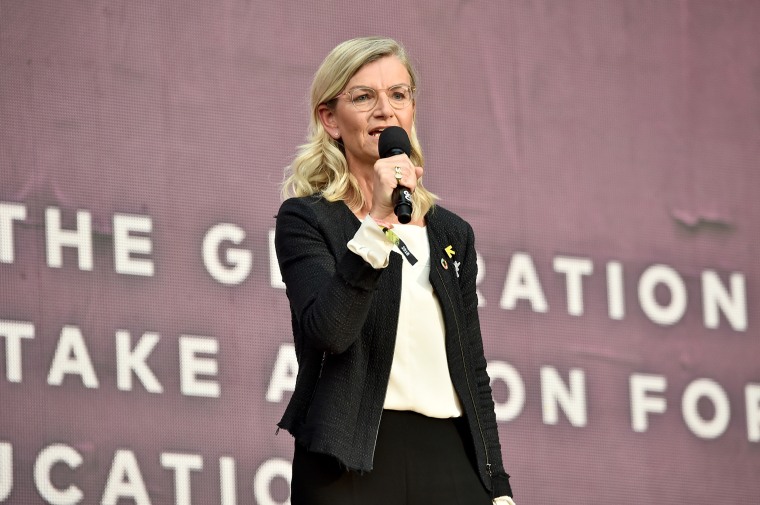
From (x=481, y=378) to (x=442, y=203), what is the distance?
1.64 metres

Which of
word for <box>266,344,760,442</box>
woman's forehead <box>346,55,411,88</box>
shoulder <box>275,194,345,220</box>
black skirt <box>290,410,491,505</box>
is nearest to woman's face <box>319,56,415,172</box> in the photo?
woman's forehead <box>346,55,411,88</box>

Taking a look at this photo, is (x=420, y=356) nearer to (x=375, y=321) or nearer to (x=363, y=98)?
(x=375, y=321)

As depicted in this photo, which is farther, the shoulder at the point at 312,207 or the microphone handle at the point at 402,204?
the shoulder at the point at 312,207

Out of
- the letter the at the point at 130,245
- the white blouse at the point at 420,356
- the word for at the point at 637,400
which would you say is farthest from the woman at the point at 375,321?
the word for at the point at 637,400

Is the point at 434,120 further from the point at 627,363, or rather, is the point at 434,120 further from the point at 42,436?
the point at 42,436

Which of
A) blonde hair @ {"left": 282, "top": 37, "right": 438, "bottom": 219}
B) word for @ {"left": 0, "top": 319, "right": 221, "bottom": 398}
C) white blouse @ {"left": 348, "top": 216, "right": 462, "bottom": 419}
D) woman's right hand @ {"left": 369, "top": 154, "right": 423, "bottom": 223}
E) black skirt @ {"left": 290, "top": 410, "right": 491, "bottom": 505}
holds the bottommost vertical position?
black skirt @ {"left": 290, "top": 410, "right": 491, "bottom": 505}

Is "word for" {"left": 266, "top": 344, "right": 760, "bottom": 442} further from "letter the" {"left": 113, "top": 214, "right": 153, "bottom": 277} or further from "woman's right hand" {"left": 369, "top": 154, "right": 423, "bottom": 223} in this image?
"woman's right hand" {"left": 369, "top": 154, "right": 423, "bottom": 223}

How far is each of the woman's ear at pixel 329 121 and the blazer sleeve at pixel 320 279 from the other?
0.52ft

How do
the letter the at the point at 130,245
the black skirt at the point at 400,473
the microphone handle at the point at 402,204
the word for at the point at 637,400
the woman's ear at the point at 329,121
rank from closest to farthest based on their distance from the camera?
the microphone handle at the point at 402,204, the black skirt at the point at 400,473, the woman's ear at the point at 329,121, the letter the at the point at 130,245, the word for at the point at 637,400

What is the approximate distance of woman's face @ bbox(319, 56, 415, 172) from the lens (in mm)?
2242

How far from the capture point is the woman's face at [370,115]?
2242 mm

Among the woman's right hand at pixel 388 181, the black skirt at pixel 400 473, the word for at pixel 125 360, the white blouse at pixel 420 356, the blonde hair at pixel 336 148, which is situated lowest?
the black skirt at pixel 400 473

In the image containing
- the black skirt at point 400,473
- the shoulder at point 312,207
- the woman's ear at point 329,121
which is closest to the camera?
the black skirt at point 400,473

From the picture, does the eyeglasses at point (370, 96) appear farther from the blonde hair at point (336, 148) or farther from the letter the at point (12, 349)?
the letter the at point (12, 349)
